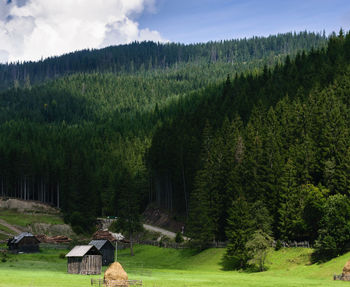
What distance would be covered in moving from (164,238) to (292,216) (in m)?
41.9

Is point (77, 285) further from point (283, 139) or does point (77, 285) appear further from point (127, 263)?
point (283, 139)

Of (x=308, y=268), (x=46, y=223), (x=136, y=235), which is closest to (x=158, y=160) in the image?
(x=136, y=235)

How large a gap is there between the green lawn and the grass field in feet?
84.2

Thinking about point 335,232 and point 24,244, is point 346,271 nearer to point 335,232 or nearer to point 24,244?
point 335,232

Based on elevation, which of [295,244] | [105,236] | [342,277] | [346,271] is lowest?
[105,236]

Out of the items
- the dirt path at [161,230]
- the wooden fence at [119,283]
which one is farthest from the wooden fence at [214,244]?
the wooden fence at [119,283]

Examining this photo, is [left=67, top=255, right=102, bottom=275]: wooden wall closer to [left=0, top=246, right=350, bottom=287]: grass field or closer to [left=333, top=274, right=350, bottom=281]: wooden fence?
[left=0, top=246, right=350, bottom=287]: grass field

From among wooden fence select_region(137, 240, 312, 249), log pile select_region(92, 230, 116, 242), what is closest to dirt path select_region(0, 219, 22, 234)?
log pile select_region(92, 230, 116, 242)

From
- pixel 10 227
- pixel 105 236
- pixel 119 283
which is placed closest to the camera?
pixel 119 283

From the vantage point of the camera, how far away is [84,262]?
78.8m

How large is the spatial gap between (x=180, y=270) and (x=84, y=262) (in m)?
16.4

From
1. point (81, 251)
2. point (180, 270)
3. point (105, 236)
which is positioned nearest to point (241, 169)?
point (180, 270)

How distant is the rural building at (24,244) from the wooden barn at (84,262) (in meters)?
33.3

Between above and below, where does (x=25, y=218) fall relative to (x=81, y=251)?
below
